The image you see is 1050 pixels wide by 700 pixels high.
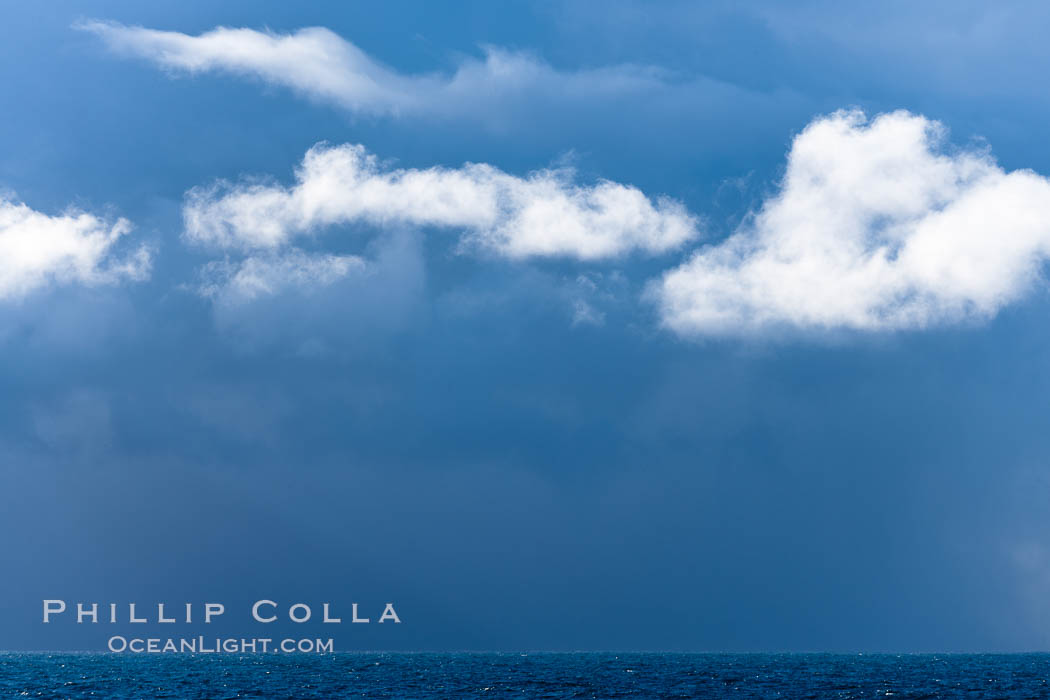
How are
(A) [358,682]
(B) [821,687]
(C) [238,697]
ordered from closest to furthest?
(C) [238,697] → (B) [821,687] → (A) [358,682]

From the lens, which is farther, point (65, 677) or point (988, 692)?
point (65, 677)

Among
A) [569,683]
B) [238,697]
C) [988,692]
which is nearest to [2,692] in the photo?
[238,697]

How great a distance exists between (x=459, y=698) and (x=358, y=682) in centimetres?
4492

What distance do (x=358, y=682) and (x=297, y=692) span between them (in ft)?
94.7

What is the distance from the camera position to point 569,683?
166875mm

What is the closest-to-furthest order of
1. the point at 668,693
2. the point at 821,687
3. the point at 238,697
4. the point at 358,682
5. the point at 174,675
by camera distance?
the point at 238,697 → the point at 668,693 → the point at 821,687 → the point at 358,682 → the point at 174,675

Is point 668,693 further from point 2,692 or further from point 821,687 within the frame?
point 2,692

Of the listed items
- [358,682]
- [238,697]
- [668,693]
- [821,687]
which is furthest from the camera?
[358,682]

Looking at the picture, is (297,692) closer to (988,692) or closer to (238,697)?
(238,697)

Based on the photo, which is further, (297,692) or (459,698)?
(297,692)

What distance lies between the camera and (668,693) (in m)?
143

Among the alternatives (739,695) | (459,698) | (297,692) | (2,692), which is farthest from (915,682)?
(2,692)

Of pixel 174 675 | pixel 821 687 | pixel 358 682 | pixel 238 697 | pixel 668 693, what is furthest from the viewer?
pixel 174 675

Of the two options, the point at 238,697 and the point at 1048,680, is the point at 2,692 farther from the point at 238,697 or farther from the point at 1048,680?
the point at 1048,680
